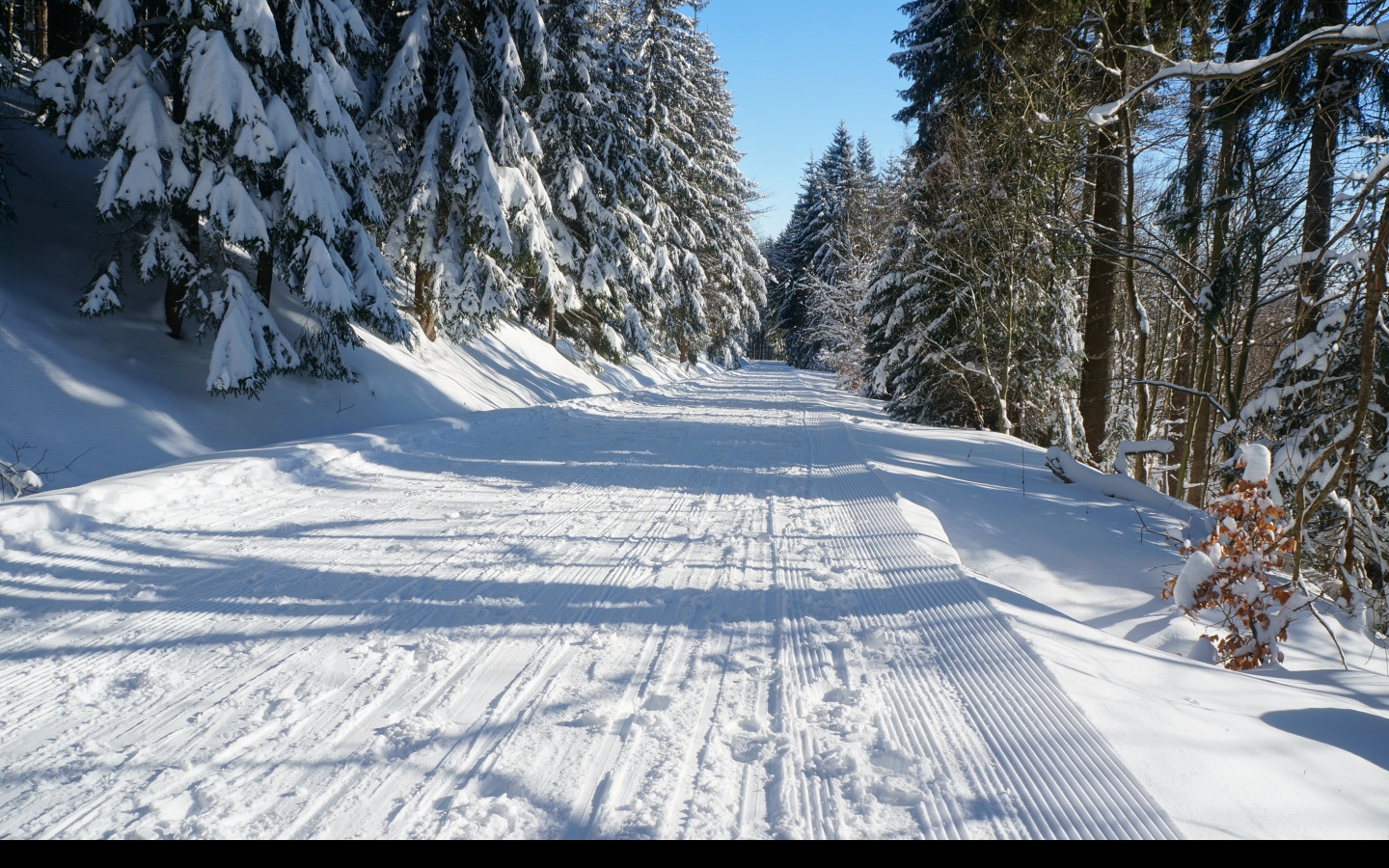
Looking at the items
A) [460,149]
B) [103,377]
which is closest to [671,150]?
[460,149]

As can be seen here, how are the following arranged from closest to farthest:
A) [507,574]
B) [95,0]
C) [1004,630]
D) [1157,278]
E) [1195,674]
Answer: [1195,674] → [1004,630] → [507,574] → [95,0] → [1157,278]

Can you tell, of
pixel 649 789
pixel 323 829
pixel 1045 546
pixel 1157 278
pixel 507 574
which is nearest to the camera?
pixel 323 829

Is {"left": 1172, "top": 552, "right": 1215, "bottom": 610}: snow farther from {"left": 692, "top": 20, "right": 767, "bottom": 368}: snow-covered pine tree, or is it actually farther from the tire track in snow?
{"left": 692, "top": 20, "right": 767, "bottom": 368}: snow-covered pine tree

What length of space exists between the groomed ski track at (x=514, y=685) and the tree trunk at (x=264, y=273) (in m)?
4.80

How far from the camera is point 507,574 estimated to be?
3584 mm

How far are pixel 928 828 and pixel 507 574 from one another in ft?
8.44

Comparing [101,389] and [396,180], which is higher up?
[396,180]

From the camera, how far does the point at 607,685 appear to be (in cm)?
245

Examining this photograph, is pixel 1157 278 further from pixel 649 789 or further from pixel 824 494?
pixel 649 789

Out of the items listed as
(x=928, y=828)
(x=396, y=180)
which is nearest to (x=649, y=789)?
(x=928, y=828)

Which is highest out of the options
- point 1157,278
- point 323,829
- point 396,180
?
point 396,180

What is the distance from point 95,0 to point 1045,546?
38.9 feet

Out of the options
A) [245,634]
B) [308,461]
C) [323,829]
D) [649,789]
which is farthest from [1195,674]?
[308,461]

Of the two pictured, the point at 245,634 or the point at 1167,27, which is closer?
the point at 245,634
